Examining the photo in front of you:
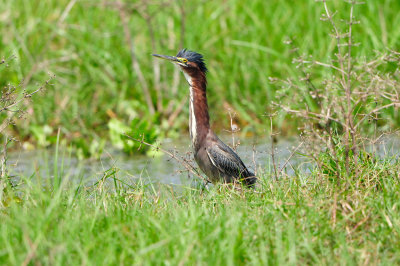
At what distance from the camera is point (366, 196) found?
156 inches

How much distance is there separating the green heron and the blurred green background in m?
1.85

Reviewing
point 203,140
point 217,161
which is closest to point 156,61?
point 203,140

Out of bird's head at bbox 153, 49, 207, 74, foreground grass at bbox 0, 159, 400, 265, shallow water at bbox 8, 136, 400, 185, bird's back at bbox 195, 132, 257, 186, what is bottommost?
shallow water at bbox 8, 136, 400, 185

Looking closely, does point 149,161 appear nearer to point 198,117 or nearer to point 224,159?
point 198,117

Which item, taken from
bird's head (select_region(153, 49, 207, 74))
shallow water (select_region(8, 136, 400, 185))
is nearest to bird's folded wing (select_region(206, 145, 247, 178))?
shallow water (select_region(8, 136, 400, 185))

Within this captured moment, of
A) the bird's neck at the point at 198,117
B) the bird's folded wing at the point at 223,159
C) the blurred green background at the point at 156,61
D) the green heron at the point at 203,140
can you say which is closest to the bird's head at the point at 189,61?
the green heron at the point at 203,140

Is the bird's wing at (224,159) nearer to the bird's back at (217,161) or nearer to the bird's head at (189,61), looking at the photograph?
the bird's back at (217,161)

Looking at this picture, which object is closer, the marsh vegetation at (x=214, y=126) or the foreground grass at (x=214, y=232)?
the foreground grass at (x=214, y=232)

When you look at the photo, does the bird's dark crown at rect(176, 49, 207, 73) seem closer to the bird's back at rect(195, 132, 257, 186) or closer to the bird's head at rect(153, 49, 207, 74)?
the bird's head at rect(153, 49, 207, 74)

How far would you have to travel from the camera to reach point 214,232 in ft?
11.2

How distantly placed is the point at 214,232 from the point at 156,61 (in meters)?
5.04

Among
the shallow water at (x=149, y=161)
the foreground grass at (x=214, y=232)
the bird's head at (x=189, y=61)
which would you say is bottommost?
the shallow water at (x=149, y=161)

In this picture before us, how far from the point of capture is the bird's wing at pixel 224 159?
5.62m

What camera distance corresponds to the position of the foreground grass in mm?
3232
